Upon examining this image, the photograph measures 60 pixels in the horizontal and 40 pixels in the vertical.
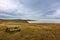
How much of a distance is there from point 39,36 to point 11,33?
4477 mm

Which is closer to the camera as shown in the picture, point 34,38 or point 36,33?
point 34,38

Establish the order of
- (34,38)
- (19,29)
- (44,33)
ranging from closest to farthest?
(34,38) → (44,33) → (19,29)

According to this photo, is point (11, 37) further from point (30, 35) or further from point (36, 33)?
point (36, 33)

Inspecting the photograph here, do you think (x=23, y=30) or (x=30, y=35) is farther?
(x=23, y=30)

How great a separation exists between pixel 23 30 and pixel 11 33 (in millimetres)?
2084

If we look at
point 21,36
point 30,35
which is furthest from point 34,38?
point 21,36

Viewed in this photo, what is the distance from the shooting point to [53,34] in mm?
17328

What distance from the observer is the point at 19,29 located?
18.5 meters

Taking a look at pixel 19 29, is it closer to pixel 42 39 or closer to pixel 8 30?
pixel 8 30

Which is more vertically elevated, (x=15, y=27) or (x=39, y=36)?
(x=15, y=27)

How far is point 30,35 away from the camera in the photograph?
55.0ft

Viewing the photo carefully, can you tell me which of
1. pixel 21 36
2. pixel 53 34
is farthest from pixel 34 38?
pixel 53 34

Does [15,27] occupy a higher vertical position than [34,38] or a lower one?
higher

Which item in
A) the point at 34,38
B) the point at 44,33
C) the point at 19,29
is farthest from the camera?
the point at 19,29
